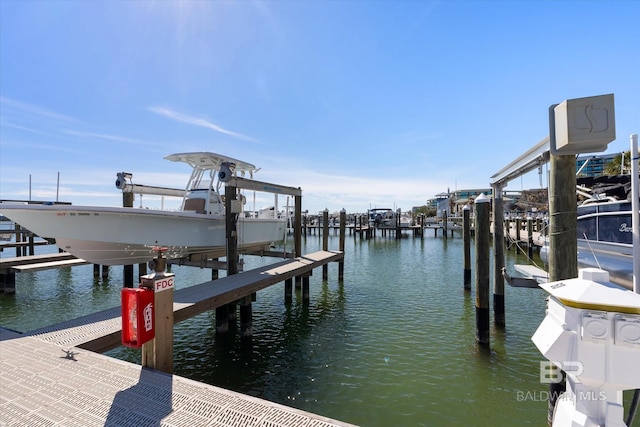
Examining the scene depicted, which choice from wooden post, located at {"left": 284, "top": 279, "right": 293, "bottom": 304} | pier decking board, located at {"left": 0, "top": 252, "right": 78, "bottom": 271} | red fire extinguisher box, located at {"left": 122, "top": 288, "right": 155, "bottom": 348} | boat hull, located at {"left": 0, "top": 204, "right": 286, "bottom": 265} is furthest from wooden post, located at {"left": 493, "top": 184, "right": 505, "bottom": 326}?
pier decking board, located at {"left": 0, "top": 252, "right": 78, "bottom": 271}

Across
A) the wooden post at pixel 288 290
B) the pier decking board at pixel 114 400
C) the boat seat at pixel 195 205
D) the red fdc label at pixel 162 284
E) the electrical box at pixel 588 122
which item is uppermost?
the electrical box at pixel 588 122

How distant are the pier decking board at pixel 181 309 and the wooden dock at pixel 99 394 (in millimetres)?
24

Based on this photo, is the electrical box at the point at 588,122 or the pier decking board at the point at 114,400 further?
the electrical box at the point at 588,122

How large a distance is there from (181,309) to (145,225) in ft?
13.5

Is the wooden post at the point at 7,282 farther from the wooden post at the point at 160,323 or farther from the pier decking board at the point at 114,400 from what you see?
the wooden post at the point at 160,323

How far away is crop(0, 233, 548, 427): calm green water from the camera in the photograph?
5289 mm

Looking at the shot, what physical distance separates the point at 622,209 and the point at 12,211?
43.1ft

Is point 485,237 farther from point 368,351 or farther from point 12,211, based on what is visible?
point 12,211

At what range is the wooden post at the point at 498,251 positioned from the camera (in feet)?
26.2

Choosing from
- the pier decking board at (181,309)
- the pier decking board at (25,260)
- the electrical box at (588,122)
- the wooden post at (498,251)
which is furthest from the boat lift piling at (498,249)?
the pier decking board at (25,260)

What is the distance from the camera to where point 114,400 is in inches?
125

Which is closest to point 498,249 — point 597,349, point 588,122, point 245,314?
point 588,122

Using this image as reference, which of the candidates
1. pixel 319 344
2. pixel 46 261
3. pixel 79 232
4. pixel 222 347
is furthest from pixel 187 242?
pixel 46 261

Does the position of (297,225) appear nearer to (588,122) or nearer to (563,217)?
(563,217)
